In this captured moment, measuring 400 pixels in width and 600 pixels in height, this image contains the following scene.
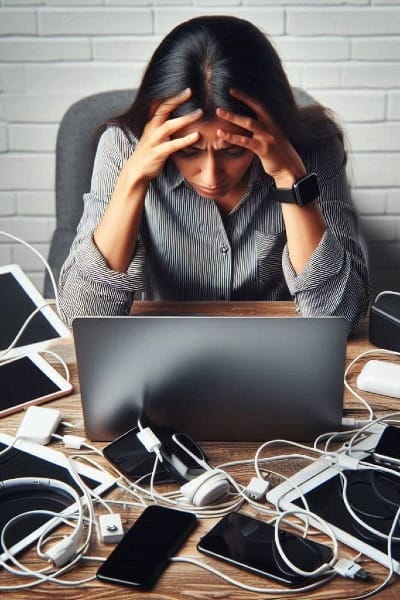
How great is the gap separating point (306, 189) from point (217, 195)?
16 cm

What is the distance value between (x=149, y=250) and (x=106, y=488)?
69cm

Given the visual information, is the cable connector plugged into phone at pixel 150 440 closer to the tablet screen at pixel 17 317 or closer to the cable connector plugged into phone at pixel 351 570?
the cable connector plugged into phone at pixel 351 570

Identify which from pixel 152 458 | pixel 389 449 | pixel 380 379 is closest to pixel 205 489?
pixel 152 458

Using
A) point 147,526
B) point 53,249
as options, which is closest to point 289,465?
point 147,526

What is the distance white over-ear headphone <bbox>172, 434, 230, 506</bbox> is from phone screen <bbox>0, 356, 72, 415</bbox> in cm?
31

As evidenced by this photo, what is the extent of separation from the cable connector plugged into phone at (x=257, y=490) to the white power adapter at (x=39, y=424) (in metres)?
0.28

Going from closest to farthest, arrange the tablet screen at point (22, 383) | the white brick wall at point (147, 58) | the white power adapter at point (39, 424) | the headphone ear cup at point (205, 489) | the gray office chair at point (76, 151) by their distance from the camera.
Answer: the headphone ear cup at point (205, 489), the white power adapter at point (39, 424), the tablet screen at point (22, 383), the gray office chair at point (76, 151), the white brick wall at point (147, 58)

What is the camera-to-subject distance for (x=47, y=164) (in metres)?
2.40

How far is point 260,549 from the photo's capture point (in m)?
0.81

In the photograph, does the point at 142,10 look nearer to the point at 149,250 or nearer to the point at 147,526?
the point at 149,250

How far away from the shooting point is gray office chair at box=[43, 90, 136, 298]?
186cm

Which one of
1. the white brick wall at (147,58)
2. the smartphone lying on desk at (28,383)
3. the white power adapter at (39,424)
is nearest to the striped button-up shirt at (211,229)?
the smartphone lying on desk at (28,383)

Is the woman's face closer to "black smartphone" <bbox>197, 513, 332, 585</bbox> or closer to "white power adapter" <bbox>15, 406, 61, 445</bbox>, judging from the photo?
"white power adapter" <bbox>15, 406, 61, 445</bbox>

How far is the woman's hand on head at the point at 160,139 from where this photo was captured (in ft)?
4.05
